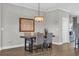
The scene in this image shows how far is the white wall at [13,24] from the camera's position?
3.29m

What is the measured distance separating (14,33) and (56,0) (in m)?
1.92

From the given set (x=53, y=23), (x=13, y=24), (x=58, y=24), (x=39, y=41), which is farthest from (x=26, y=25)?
(x=58, y=24)

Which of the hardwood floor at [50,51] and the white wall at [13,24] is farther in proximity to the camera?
the white wall at [13,24]

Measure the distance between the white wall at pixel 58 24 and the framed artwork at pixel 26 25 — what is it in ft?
1.58

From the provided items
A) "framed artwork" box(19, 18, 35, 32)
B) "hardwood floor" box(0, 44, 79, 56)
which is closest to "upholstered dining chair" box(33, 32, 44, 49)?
"hardwood floor" box(0, 44, 79, 56)

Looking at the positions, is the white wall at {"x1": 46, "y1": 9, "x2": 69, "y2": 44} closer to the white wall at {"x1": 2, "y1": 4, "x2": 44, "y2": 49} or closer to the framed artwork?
the white wall at {"x1": 2, "y1": 4, "x2": 44, "y2": 49}

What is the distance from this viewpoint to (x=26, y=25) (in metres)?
3.34

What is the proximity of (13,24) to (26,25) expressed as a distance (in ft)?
1.38

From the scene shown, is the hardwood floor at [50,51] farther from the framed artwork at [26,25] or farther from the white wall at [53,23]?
the framed artwork at [26,25]

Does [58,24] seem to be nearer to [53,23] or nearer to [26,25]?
[53,23]

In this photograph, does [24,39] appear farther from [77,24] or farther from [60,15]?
[77,24]

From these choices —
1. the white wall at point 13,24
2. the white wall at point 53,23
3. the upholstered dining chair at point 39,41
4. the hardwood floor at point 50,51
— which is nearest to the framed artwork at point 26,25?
the white wall at point 13,24

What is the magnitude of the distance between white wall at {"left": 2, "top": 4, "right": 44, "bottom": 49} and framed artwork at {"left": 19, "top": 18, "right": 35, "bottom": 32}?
0.10m

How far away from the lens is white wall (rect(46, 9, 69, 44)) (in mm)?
3229
